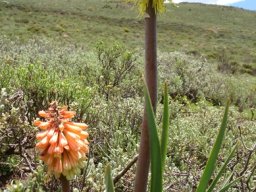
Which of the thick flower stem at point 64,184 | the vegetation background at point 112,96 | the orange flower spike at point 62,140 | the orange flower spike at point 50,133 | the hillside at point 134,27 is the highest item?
the orange flower spike at point 50,133

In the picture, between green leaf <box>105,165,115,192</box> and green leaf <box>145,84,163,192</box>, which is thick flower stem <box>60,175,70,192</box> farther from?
green leaf <box>145,84,163,192</box>

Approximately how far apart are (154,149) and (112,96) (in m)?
5.74

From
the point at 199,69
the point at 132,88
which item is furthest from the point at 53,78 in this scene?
the point at 199,69

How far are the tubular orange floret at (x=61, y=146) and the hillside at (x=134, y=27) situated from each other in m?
25.9

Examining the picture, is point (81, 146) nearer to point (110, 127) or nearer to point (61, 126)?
point (61, 126)

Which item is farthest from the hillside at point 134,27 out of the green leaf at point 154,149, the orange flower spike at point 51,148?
→ the orange flower spike at point 51,148

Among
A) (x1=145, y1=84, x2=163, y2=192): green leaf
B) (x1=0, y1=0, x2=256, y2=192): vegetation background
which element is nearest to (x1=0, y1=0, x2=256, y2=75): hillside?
(x1=0, y1=0, x2=256, y2=192): vegetation background

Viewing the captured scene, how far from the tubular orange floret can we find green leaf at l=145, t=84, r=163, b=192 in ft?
0.94

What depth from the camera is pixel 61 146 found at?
1841 mm

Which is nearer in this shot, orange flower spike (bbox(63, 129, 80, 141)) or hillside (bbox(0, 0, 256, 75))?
orange flower spike (bbox(63, 129, 80, 141))

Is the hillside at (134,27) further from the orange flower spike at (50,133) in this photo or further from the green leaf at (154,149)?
the orange flower spike at (50,133)

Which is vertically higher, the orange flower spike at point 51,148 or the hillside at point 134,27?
the orange flower spike at point 51,148

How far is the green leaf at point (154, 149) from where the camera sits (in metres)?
1.85

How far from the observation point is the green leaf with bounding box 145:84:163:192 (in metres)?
1.85
